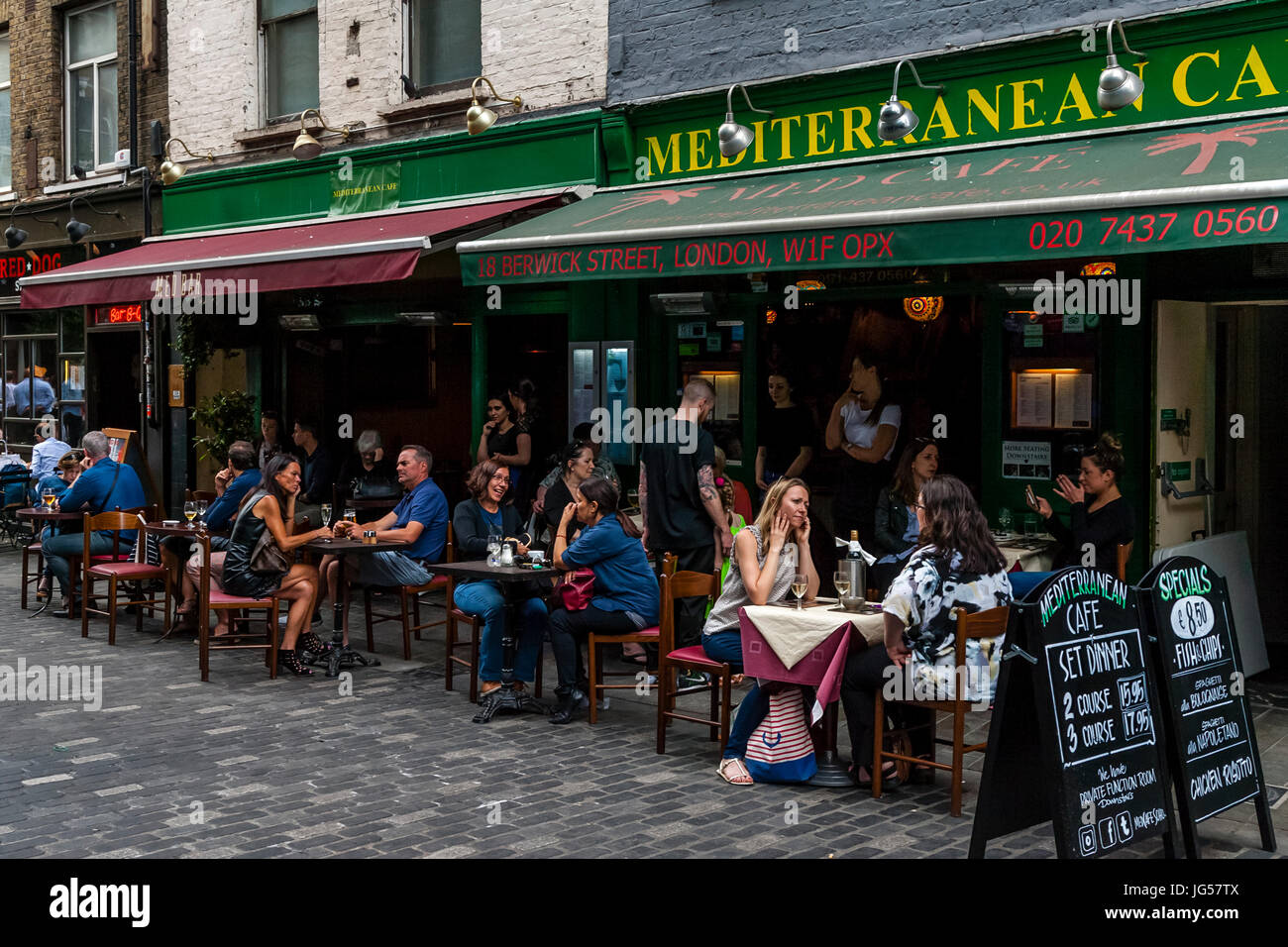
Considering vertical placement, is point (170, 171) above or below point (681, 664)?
above

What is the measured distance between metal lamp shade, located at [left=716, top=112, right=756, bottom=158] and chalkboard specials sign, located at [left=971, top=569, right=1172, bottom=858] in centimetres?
526

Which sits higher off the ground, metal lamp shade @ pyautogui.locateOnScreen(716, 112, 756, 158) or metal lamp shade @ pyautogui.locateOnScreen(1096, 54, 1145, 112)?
metal lamp shade @ pyautogui.locateOnScreen(716, 112, 756, 158)

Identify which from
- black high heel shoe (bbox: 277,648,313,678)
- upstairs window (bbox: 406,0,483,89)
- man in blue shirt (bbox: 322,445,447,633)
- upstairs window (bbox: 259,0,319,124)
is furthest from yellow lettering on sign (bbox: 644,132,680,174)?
upstairs window (bbox: 259,0,319,124)

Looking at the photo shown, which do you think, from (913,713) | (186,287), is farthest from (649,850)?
(186,287)

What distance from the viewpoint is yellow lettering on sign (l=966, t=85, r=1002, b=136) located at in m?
8.56

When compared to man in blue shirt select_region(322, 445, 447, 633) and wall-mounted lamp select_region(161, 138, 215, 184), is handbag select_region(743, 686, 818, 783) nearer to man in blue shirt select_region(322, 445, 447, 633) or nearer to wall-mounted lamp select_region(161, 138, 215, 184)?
man in blue shirt select_region(322, 445, 447, 633)

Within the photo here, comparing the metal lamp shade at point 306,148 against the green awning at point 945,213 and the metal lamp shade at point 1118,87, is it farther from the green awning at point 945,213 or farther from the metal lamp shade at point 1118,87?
the metal lamp shade at point 1118,87

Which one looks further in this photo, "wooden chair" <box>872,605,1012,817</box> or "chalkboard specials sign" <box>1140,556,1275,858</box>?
"wooden chair" <box>872,605,1012,817</box>

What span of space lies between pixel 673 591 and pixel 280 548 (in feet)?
10.3

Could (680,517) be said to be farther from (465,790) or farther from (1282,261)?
(1282,261)

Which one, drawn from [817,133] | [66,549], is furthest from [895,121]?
[66,549]

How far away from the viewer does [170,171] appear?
46.9 feet

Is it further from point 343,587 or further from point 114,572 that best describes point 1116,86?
point 114,572

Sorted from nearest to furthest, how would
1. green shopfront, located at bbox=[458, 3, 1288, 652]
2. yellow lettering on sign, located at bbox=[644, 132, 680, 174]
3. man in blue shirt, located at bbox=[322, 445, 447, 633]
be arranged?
green shopfront, located at bbox=[458, 3, 1288, 652] < man in blue shirt, located at bbox=[322, 445, 447, 633] < yellow lettering on sign, located at bbox=[644, 132, 680, 174]
